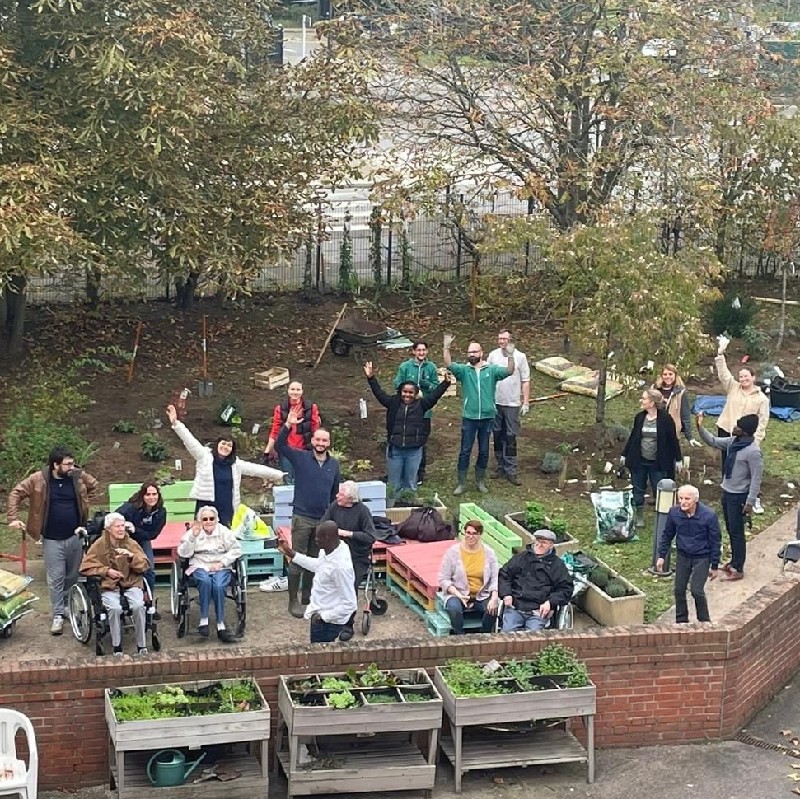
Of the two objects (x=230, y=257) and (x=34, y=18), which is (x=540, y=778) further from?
(x=34, y=18)

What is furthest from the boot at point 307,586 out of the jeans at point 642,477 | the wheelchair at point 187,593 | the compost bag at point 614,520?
the jeans at point 642,477

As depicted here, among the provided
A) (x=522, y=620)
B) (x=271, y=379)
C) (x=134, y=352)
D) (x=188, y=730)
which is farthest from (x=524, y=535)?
(x=134, y=352)

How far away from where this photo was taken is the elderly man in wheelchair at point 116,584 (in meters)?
Result: 11.8

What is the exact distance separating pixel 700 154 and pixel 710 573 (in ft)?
31.8

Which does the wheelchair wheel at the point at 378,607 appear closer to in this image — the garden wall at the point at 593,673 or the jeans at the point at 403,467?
the garden wall at the point at 593,673

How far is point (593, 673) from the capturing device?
1109 centimetres

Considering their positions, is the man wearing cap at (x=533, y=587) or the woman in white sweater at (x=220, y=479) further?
the woman in white sweater at (x=220, y=479)

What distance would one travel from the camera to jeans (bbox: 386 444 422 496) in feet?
51.2

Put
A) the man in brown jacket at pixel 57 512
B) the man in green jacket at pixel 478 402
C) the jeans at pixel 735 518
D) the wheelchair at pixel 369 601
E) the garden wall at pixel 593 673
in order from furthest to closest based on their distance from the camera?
1. the man in green jacket at pixel 478 402
2. the jeans at pixel 735 518
3. the wheelchair at pixel 369 601
4. the man in brown jacket at pixel 57 512
5. the garden wall at pixel 593 673

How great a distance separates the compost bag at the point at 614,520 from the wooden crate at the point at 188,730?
5.68m

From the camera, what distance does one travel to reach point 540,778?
35.5 feet

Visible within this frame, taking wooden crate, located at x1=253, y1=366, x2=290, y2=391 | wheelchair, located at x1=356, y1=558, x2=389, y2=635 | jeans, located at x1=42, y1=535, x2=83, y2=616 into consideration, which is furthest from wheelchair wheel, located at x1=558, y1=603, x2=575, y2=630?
wooden crate, located at x1=253, y1=366, x2=290, y2=391

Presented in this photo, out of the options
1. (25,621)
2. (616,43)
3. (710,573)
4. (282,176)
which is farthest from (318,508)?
(616,43)

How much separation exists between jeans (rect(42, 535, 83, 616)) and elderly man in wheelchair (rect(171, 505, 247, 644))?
2.80ft
